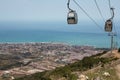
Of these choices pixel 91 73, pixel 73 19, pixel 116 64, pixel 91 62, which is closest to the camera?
pixel 73 19

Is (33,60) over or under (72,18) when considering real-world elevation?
→ under

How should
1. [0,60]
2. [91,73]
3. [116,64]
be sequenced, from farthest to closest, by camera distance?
[0,60] → [116,64] → [91,73]

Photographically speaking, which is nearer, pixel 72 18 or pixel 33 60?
pixel 72 18

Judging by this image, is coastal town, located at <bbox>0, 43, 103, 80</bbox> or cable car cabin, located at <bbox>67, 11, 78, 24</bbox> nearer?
cable car cabin, located at <bbox>67, 11, 78, 24</bbox>

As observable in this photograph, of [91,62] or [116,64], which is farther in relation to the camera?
[91,62]

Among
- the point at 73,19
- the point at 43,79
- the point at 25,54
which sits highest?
the point at 73,19

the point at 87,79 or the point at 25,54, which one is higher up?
the point at 87,79

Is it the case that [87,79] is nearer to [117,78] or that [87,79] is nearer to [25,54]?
[117,78]

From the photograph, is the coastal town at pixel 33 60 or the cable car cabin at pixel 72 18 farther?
the coastal town at pixel 33 60

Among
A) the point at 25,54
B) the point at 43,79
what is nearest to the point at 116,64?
the point at 43,79

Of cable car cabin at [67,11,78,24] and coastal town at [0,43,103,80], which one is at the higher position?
cable car cabin at [67,11,78,24]

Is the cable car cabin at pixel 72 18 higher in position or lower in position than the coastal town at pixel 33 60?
higher
